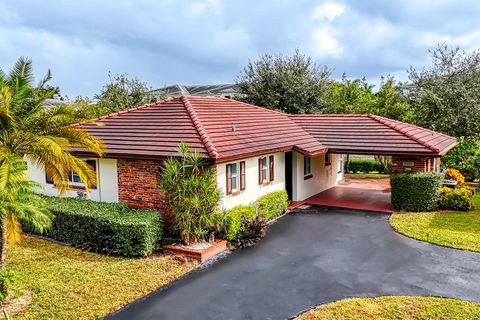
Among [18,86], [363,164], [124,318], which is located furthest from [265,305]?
[363,164]

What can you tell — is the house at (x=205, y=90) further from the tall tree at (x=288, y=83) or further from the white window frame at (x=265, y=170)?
the white window frame at (x=265, y=170)

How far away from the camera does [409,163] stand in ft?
56.0

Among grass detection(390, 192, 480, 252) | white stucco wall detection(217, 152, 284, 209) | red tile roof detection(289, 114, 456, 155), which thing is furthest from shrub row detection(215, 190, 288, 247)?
red tile roof detection(289, 114, 456, 155)

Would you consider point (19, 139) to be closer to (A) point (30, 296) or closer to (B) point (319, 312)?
(A) point (30, 296)

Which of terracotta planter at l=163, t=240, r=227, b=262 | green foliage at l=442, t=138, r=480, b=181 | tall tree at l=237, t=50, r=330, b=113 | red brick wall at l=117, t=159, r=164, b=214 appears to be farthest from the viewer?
tall tree at l=237, t=50, r=330, b=113

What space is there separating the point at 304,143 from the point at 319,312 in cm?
1069

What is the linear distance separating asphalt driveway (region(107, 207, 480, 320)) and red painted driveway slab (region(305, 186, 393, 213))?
389cm

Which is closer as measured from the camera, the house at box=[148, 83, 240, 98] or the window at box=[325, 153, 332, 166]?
the window at box=[325, 153, 332, 166]

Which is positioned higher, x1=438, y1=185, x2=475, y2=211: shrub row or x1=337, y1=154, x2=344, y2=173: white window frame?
x1=337, y1=154, x2=344, y2=173: white window frame

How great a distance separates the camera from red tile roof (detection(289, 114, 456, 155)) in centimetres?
1716

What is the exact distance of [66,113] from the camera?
32.9ft

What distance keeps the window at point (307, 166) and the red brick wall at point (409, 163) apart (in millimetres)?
3952

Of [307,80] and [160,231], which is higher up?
[307,80]

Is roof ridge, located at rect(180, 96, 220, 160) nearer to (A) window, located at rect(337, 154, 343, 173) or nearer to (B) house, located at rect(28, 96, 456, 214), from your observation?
(B) house, located at rect(28, 96, 456, 214)
